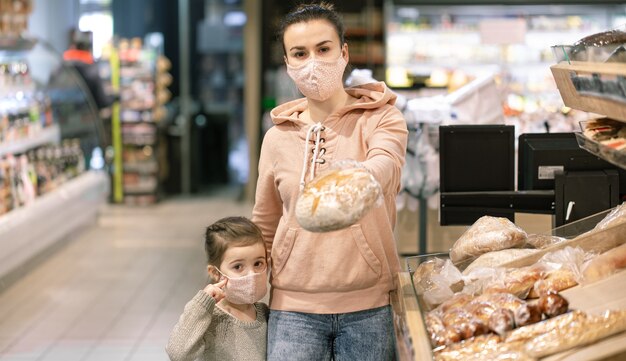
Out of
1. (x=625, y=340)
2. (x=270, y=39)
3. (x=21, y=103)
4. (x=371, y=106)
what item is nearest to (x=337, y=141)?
(x=371, y=106)

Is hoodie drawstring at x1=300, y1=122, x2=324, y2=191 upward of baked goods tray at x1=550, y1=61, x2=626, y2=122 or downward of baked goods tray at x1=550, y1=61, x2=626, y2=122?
downward

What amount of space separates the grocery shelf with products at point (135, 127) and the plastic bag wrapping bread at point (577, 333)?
9.91m

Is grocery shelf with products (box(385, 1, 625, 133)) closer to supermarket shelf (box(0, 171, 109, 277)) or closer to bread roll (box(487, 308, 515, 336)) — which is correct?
supermarket shelf (box(0, 171, 109, 277))

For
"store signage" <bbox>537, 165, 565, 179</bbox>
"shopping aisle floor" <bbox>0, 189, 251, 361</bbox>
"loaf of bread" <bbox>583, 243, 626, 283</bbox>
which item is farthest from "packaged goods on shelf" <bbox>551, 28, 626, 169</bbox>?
"shopping aisle floor" <bbox>0, 189, 251, 361</bbox>

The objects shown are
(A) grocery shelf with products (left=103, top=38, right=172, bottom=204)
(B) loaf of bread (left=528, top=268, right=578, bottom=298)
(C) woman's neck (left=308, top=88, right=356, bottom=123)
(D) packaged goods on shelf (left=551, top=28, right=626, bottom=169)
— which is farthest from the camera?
(A) grocery shelf with products (left=103, top=38, right=172, bottom=204)

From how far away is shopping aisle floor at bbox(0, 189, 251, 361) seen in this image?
582 cm

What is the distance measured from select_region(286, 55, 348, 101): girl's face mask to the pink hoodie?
0.26 ft

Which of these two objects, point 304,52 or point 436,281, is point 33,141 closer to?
point 304,52

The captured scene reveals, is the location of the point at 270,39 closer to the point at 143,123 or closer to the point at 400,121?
the point at 143,123

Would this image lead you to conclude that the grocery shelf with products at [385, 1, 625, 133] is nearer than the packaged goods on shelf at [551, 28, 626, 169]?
No

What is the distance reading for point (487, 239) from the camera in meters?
2.82

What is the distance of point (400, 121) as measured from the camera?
2.66m

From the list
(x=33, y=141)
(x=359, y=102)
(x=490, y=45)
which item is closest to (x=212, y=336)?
(x=359, y=102)

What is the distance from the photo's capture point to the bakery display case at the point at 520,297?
6.77 ft
